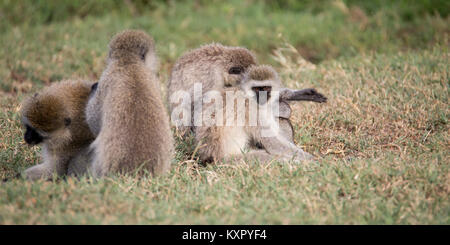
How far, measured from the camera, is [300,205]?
3771 mm

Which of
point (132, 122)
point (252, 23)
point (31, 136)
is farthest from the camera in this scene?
point (252, 23)

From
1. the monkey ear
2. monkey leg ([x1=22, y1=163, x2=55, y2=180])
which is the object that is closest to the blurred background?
the monkey ear

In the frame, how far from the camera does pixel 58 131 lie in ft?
14.1

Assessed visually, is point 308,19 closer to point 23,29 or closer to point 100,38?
point 100,38

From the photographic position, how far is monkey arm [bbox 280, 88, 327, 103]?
5.18 metres

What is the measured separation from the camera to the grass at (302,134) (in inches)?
144

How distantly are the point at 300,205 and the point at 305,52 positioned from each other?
5691mm

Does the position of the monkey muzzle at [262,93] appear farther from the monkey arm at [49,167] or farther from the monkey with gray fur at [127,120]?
the monkey arm at [49,167]

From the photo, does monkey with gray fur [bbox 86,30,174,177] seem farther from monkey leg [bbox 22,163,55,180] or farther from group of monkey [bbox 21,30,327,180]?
monkey leg [bbox 22,163,55,180]

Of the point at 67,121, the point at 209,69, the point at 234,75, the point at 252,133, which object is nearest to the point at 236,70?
the point at 234,75

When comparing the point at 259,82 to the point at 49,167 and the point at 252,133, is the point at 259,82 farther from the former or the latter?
the point at 49,167

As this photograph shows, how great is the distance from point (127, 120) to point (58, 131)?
0.62m

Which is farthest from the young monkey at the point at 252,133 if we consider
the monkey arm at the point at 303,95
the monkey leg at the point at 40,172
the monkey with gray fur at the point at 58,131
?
the monkey leg at the point at 40,172

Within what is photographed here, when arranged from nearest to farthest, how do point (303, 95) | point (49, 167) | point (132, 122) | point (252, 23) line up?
point (132, 122), point (49, 167), point (303, 95), point (252, 23)
